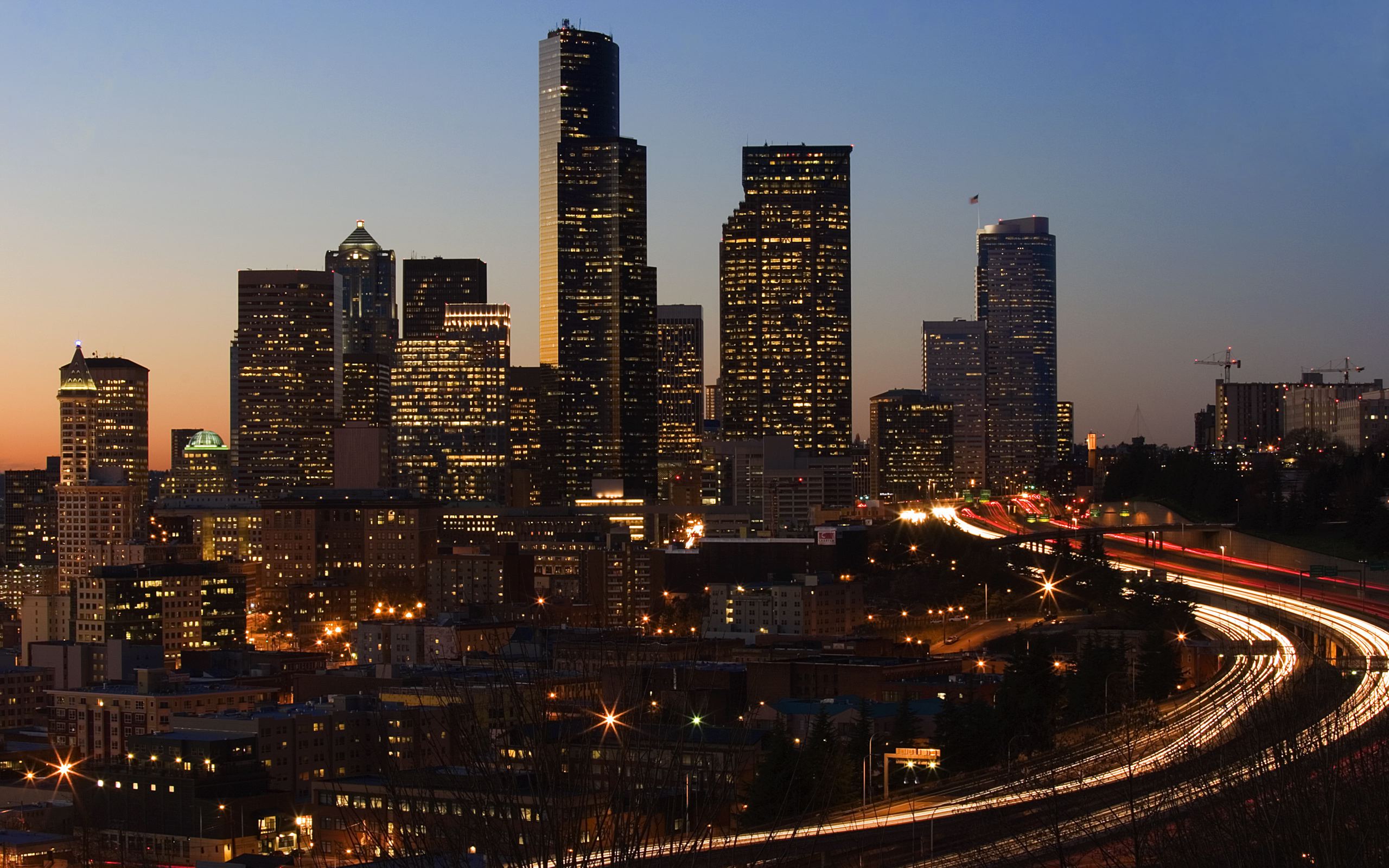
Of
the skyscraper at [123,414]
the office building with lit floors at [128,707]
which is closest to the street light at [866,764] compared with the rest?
the office building with lit floors at [128,707]

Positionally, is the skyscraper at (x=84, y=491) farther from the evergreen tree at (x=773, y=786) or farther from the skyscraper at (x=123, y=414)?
the evergreen tree at (x=773, y=786)

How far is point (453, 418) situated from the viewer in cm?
18138

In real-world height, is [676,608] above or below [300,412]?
below

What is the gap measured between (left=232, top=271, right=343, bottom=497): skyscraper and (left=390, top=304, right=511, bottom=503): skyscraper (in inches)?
342

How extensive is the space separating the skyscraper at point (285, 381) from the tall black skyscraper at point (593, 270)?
22.3 metres

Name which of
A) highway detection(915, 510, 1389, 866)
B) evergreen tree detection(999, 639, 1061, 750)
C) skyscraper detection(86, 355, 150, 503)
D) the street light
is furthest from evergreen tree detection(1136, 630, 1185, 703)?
skyscraper detection(86, 355, 150, 503)

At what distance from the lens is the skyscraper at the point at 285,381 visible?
17412cm

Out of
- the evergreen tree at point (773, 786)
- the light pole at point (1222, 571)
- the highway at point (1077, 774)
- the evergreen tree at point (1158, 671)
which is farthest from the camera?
the light pole at point (1222, 571)

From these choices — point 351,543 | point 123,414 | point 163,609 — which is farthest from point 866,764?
point 123,414

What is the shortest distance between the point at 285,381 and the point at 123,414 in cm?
1711

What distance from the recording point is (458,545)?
143 m

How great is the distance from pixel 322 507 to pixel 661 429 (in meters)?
72.7

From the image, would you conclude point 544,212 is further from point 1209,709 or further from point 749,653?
point 1209,709

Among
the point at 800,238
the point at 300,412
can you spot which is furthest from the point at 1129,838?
the point at 800,238
